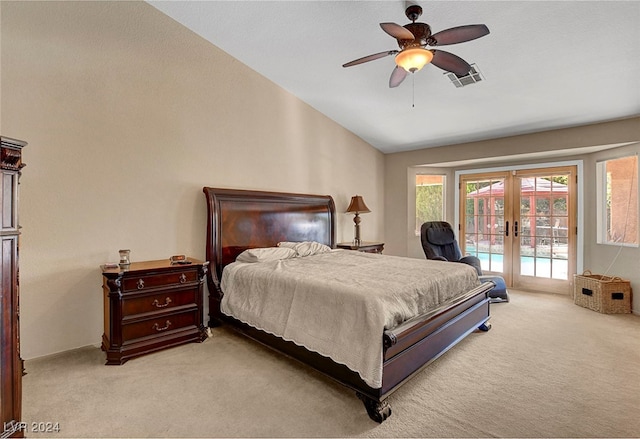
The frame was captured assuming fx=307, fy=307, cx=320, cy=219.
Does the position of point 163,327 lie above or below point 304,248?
below

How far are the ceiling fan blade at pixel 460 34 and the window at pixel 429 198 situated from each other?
4.07 meters

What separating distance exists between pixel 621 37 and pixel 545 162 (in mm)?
2634

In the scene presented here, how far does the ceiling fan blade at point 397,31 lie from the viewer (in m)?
2.10

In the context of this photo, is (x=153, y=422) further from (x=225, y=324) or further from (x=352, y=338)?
(x=225, y=324)

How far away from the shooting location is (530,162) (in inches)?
202

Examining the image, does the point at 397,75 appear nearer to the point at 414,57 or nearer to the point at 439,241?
the point at 414,57

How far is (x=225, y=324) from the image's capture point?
3.42m

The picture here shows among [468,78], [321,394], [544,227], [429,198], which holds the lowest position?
[321,394]

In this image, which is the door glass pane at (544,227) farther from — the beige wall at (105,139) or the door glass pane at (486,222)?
the beige wall at (105,139)

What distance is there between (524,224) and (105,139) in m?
6.11

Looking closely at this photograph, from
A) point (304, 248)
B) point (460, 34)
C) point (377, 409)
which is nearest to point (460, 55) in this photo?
point (460, 34)

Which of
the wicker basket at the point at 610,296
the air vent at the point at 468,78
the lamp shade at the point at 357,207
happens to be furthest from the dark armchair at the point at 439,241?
the air vent at the point at 468,78

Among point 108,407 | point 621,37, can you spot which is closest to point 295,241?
point 108,407

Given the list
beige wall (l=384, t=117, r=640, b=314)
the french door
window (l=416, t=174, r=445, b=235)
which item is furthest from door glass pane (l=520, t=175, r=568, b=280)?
window (l=416, t=174, r=445, b=235)
